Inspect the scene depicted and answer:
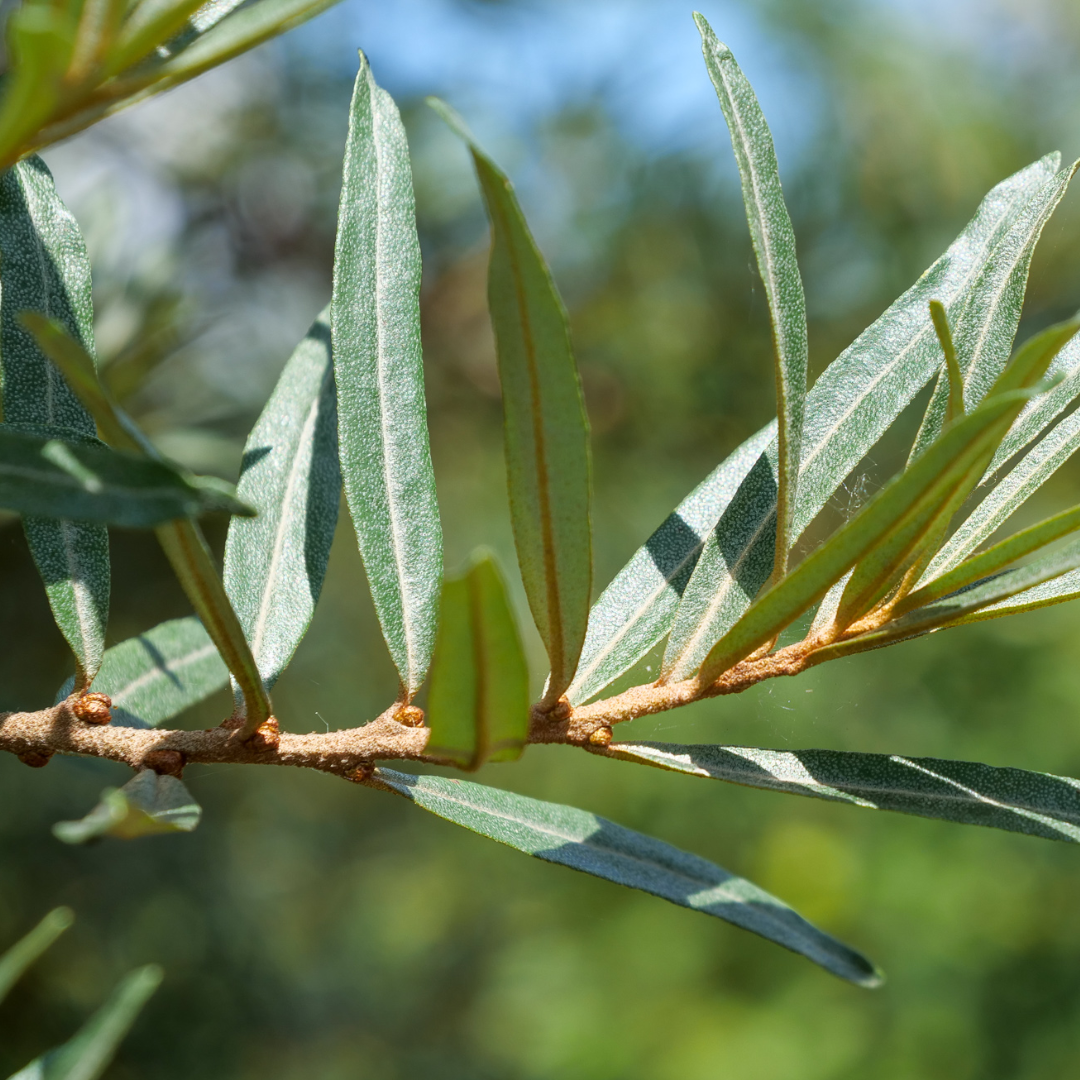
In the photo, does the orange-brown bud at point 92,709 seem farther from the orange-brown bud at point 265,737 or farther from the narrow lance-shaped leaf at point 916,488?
the narrow lance-shaped leaf at point 916,488

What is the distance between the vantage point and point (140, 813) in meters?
0.31

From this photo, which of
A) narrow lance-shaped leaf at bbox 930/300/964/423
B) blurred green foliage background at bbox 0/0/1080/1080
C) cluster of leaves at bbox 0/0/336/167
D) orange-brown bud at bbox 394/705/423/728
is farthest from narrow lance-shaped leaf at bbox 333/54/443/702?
blurred green foliage background at bbox 0/0/1080/1080

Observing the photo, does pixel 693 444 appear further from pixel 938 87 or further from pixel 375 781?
pixel 375 781

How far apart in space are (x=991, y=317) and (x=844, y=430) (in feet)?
0.29

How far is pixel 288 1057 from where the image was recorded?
201 centimetres

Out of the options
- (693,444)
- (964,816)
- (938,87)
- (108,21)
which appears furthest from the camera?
(938,87)

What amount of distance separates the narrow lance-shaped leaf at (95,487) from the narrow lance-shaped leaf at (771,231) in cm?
24

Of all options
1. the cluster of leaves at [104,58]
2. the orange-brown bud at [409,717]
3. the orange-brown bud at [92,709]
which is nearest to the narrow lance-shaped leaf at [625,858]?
the orange-brown bud at [409,717]

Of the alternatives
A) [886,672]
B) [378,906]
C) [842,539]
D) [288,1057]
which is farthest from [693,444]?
[378,906]

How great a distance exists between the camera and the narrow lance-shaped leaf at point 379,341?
456 mm

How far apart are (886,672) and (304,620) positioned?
2.16m

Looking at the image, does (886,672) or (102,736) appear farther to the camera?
(886,672)

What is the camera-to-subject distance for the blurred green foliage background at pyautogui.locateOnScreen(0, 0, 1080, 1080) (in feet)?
4.67

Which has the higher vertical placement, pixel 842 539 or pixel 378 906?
pixel 842 539
